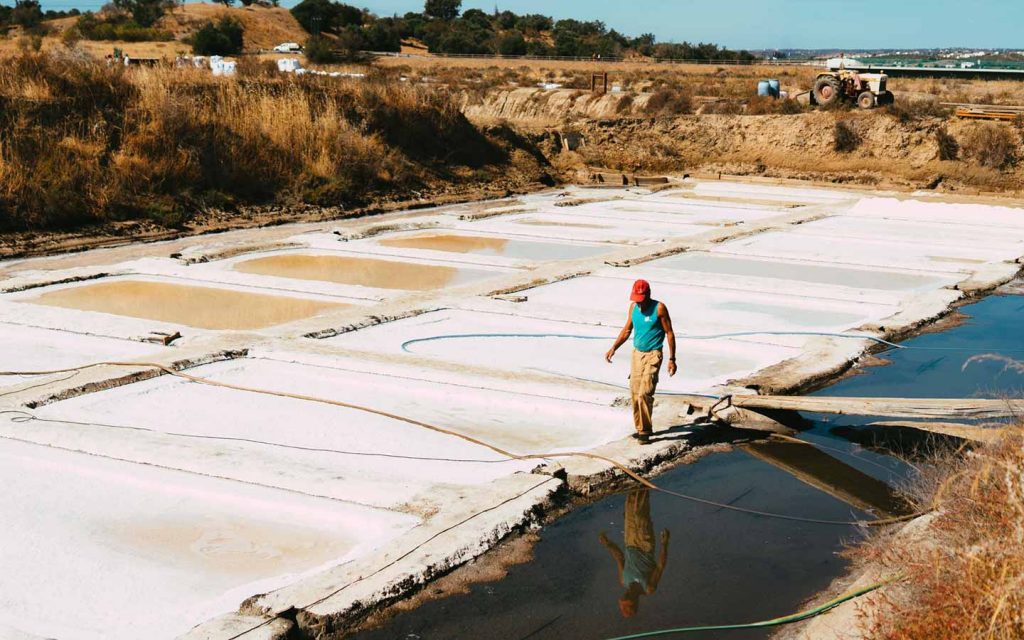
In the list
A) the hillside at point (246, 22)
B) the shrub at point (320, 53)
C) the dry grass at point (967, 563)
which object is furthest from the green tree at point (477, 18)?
the dry grass at point (967, 563)

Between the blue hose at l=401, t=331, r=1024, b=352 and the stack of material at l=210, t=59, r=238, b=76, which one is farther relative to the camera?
the stack of material at l=210, t=59, r=238, b=76

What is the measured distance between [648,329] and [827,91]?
31.8 metres

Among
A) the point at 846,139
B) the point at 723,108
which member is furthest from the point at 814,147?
the point at 723,108

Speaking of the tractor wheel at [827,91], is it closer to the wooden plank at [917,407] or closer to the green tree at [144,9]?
the wooden plank at [917,407]

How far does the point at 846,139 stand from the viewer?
34031 mm

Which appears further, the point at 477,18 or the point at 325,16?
the point at 477,18

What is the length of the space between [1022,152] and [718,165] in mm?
8384

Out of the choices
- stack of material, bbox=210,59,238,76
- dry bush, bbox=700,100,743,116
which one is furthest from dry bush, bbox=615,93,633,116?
stack of material, bbox=210,59,238,76

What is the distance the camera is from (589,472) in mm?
8281

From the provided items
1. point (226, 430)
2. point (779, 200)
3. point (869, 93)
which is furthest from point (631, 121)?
point (226, 430)

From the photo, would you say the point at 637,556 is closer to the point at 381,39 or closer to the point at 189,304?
the point at 189,304

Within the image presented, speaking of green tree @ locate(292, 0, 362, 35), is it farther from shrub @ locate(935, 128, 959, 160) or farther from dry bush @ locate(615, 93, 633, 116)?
shrub @ locate(935, 128, 959, 160)

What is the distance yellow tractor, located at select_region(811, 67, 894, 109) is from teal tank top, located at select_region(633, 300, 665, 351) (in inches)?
1186

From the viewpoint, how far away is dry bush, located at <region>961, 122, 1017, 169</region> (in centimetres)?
3136
